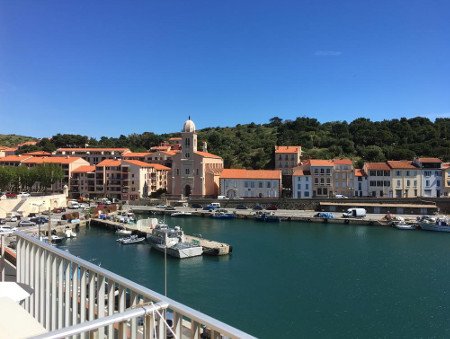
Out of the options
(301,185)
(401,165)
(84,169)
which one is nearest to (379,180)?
(401,165)

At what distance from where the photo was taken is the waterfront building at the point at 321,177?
49.6 metres

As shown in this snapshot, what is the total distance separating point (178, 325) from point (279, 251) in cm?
2630

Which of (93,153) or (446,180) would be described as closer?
(446,180)

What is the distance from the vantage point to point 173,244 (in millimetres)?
27422

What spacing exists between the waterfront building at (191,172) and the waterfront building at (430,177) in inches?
1076

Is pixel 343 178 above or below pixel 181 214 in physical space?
above

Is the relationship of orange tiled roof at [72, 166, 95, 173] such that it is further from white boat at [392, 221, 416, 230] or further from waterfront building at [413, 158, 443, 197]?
waterfront building at [413, 158, 443, 197]

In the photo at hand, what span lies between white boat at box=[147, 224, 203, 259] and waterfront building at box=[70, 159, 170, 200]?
2469cm

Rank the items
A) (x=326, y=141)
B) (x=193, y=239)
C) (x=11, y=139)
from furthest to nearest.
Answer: (x=11, y=139)
(x=326, y=141)
(x=193, y=239)

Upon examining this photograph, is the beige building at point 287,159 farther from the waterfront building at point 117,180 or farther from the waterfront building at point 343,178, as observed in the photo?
the waterfront building at point 117,180

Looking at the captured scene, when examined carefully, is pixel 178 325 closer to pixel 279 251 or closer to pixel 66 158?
pixel 279 251

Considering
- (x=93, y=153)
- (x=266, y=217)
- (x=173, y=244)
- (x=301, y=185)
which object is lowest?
(x=173, y=244)

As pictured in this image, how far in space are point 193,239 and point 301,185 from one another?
981 inches

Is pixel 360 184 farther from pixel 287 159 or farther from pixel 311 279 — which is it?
pixel 311 279
